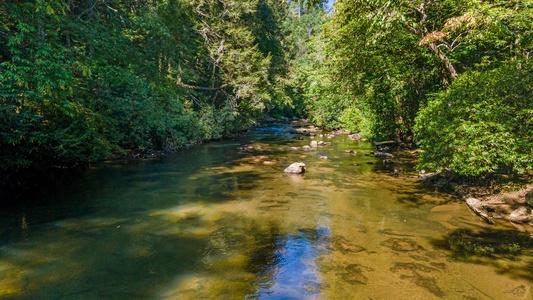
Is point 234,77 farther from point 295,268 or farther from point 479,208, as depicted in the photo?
point 295,268

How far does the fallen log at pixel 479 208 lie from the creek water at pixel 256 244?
17 cm

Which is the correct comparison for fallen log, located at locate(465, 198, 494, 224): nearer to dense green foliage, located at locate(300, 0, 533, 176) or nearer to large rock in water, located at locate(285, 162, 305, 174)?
dense green foliage, located at locate(300, 0, 533, 176)

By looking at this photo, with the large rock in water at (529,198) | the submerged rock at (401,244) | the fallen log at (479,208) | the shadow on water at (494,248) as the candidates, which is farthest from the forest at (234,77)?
the submerged rock at (401,244)

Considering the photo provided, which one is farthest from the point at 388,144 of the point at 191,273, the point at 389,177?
the point at 191,273

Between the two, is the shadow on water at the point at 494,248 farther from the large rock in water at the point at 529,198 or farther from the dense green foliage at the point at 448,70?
the dense green foliage at the point at 448,70

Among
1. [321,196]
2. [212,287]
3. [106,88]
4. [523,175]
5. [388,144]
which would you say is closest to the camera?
[212,287]

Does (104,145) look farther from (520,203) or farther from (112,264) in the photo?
(520,203)

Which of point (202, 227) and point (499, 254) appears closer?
point (499, 254)

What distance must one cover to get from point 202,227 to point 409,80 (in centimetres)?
1216

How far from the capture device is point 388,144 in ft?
63.9

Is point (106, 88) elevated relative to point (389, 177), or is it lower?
elevated

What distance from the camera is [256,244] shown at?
5.95 meters

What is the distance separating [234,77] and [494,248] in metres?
22.5

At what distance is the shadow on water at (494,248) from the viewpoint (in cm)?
497
